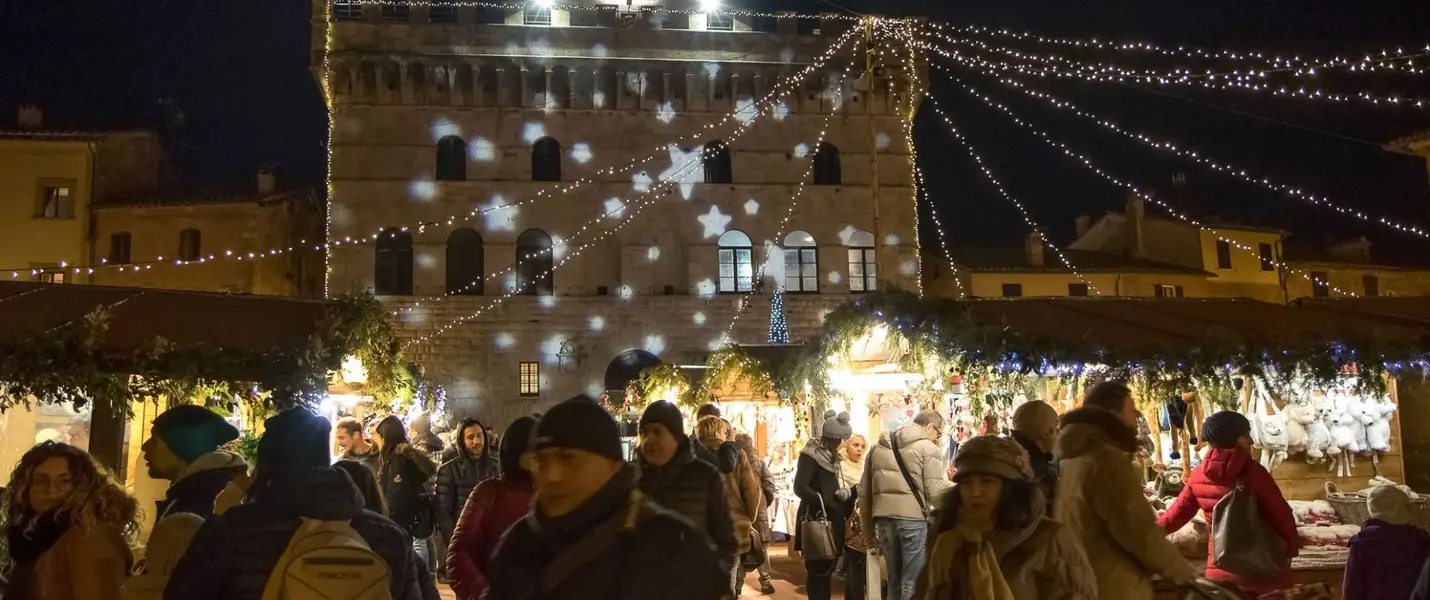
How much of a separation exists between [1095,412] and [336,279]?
864 inches

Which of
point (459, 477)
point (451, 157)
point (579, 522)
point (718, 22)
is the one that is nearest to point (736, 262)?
point (718, 22)

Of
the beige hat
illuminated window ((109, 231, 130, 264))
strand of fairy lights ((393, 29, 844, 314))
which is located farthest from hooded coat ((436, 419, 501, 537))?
illuminated window ((109, 231, 130, 264))

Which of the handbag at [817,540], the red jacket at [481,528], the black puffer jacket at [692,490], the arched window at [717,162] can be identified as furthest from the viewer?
the arched window at [717,162]

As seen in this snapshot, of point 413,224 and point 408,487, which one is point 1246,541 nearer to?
point 408,487

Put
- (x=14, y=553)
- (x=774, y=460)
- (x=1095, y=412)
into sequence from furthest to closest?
(x=774, y=460), (x=1095, y=412), (x=14, y=553)

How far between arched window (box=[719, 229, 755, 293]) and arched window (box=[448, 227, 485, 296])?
5830 mm

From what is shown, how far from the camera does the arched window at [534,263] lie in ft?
80.0

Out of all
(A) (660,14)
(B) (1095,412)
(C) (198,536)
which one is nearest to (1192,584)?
(B) (1095,412)

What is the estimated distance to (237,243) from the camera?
84.0 ft

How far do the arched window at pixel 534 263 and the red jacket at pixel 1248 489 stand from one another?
20.0 meters

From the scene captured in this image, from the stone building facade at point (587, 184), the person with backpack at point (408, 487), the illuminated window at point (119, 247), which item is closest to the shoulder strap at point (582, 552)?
the person with backpack at point (408, 487)

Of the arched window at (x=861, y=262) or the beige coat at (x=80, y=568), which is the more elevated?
the arched window at (x=861, y=262)

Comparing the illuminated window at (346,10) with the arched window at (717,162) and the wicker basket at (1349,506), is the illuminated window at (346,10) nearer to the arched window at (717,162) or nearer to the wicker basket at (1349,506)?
the arched window at (717,162)

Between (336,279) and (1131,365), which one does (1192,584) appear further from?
(336,279)
